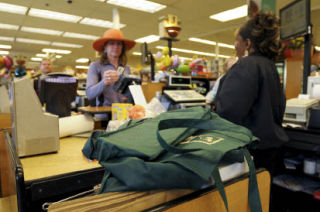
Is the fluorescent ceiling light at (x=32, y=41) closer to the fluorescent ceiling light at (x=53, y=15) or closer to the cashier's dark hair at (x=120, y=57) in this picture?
the fluorescent ceiling light at (x=53, y=15)

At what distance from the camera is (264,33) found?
1.39 metres

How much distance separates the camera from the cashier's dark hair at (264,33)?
1376 mm

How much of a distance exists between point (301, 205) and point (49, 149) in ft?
6.55

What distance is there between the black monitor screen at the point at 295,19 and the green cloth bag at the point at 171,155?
1.97 meters

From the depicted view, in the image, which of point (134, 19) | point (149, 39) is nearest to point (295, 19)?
point (134, 19)

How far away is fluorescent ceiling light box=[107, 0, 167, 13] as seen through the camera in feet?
16.9

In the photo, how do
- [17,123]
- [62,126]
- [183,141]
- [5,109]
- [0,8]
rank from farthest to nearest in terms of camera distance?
[0,8]
[5,109]
[62,126]
[17,123]
[183,141]

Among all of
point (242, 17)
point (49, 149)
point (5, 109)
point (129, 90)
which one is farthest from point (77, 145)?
point (242, 17)

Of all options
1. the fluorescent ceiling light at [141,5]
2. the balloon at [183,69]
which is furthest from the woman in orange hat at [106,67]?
the fluorescent ceiling light at [141,5]

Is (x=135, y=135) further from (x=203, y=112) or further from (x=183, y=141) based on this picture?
(x=203, y=112)

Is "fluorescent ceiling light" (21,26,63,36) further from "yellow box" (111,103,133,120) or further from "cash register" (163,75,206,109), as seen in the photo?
"yellow box" (111,103,133,120)

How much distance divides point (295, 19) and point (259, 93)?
132cm

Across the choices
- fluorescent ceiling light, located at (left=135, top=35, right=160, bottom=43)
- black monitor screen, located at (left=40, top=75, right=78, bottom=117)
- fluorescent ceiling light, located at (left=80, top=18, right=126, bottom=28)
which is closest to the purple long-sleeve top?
black monitor screen, located at (left=40, top=75, right=78, bottom=117)

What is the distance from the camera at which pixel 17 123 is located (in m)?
0.96
